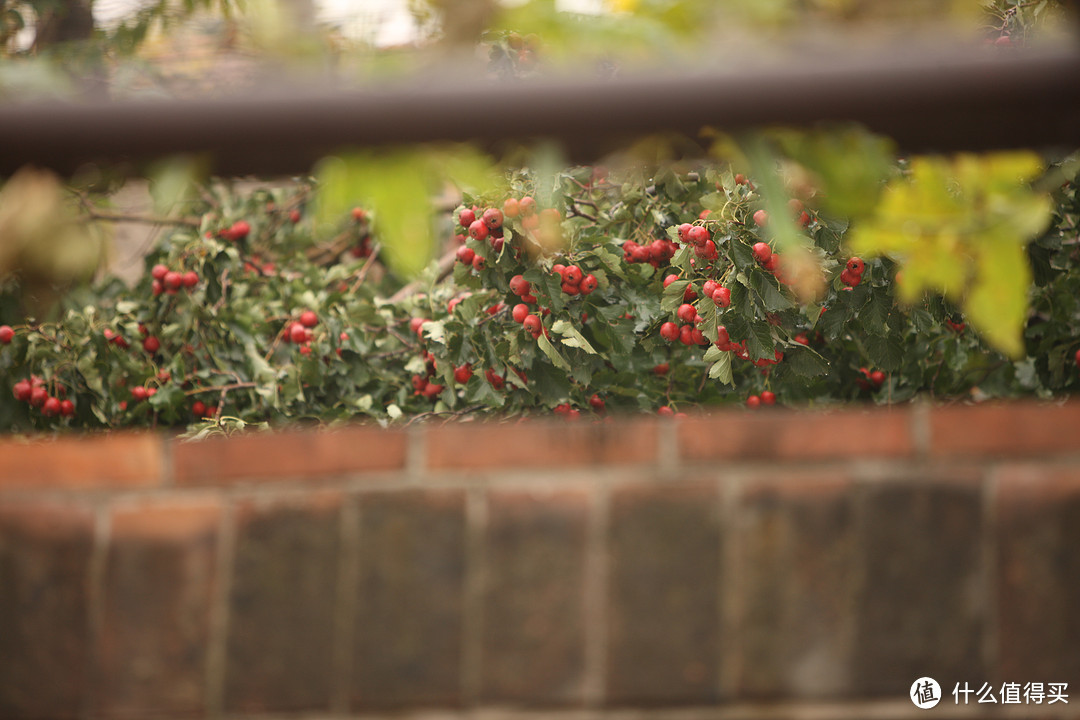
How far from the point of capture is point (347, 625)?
2.62 feet

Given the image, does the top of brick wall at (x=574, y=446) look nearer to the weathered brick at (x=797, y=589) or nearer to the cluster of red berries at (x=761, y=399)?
the weathered brick at (x=797, y=589)

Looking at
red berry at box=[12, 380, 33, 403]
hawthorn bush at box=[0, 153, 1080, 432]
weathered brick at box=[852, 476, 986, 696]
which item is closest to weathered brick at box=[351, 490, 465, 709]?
weathered brick at box=[852, 476, 986, 696]

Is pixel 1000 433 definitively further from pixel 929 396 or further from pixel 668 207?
pixel 929 396

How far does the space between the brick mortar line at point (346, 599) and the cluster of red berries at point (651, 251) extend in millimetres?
1335

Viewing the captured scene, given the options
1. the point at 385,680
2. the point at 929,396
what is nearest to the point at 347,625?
the point at 385,680

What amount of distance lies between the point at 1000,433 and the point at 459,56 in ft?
2.38

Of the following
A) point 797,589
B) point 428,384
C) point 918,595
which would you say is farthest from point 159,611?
point 428,384

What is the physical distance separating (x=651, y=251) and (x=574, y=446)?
4.13ft

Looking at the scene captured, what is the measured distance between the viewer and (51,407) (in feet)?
7.33

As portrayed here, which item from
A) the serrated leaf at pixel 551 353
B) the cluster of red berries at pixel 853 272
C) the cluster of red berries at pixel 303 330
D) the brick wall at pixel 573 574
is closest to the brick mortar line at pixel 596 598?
the brick wall at pixel 573 574

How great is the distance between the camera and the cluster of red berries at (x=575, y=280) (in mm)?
1837

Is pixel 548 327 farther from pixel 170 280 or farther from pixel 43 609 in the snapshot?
pixel 170 280

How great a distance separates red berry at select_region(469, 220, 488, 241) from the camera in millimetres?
1839

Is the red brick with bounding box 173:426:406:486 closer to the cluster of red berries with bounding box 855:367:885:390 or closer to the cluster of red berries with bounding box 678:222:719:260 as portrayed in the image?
the cluster of red berries with bounding box 678:222:719:260
